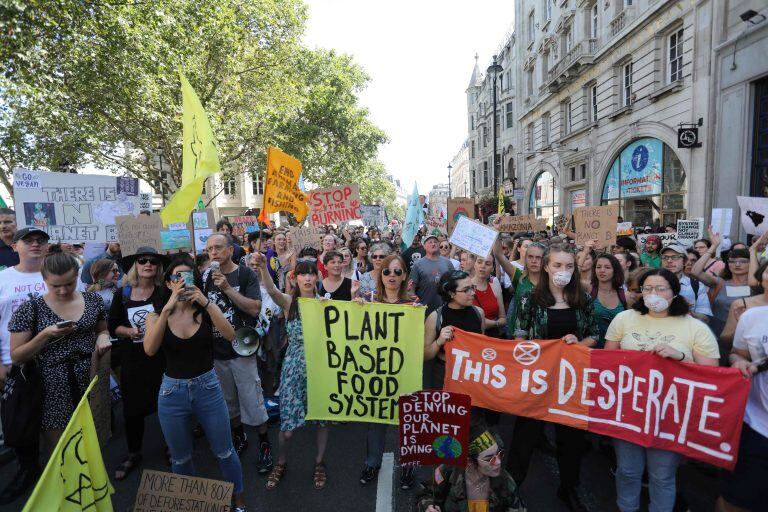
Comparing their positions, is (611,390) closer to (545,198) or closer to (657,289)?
(657,289)

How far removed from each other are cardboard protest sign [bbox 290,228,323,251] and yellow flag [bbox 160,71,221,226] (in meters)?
2.93

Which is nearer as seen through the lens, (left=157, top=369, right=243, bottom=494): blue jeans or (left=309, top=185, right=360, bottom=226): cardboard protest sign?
(left=157, top=369, right=243, bottom=494): blue jeans

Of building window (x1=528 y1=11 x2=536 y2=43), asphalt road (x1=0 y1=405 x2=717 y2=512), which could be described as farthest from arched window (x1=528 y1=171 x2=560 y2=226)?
asphalt road (x1=0 y1=405 x2=717 y2=512)

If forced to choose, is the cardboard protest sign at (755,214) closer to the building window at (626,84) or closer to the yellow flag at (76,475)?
the yellow flag at (76,475)

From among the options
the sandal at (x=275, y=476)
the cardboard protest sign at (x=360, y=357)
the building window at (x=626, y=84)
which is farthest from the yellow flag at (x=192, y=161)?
the building window at (x=626, y=84)

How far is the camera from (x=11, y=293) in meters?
3.83

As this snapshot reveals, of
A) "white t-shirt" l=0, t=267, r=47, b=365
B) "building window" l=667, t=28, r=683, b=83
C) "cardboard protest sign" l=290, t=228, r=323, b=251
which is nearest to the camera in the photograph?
"white t-shirt" l=0, t=267, r=47, b=365

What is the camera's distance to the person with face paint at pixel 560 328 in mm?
3295

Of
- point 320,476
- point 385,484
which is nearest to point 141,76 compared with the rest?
point 320,476

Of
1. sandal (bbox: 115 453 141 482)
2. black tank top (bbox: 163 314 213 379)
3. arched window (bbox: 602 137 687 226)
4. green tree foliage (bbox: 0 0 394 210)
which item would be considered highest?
green tree foliage (bbox: 0 0 394 210)

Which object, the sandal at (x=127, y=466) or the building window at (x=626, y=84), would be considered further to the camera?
the building window at (x=626, y=84)

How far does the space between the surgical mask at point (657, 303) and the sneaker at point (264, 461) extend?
11.0 ft

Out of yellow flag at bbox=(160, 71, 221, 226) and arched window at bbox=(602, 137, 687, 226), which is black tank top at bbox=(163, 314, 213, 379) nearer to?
yellow flag at bbox=(160, 71, 221, 226)

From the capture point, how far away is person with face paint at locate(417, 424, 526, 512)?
2.66 metres
